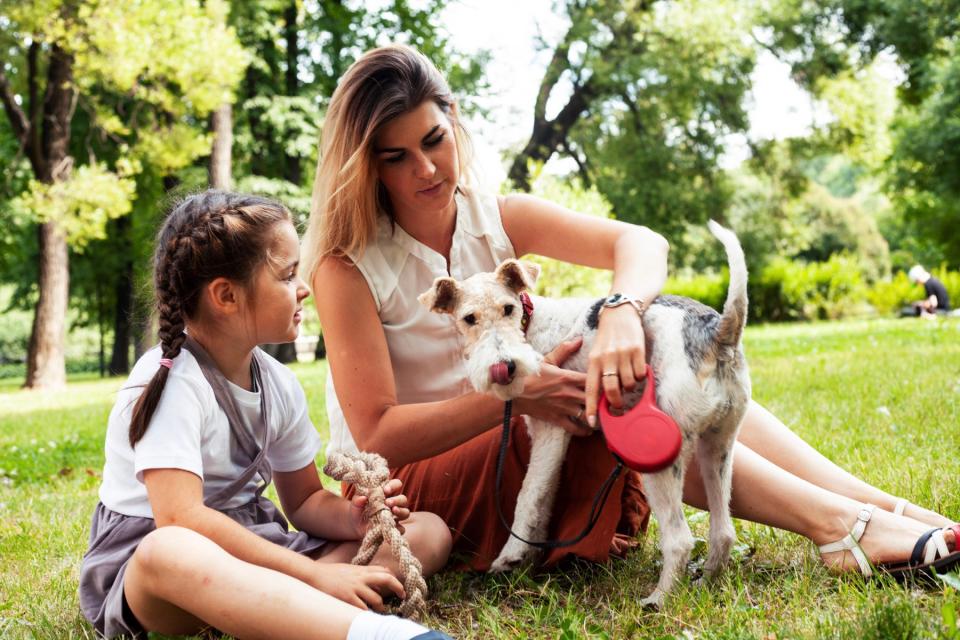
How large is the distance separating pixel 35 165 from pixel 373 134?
617 inches

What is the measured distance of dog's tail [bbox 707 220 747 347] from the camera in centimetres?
229

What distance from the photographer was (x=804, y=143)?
2472 centimetres

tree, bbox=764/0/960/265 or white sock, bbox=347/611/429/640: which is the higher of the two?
tree, bbox=764/0/960/265

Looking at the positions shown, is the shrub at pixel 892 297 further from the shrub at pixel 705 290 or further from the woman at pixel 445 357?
the woman at pixel 445 357

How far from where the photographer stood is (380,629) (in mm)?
1791

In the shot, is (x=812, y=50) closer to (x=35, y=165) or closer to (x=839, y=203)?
(x=839, y=203)

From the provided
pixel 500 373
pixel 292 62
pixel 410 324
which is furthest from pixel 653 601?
pixel 292 62

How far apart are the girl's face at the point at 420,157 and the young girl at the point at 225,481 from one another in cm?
46

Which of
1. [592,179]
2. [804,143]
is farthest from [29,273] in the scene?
[804,143]

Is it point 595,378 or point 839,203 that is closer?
point 595,378

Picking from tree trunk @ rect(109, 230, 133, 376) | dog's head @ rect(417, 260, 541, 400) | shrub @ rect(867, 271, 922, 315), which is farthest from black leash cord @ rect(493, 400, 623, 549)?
shrub @ rect(867, 271, 922, 315)

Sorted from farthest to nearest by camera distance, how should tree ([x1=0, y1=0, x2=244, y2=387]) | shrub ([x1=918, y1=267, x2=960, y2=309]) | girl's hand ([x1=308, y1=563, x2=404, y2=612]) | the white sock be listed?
1. shrub ([x1=918, y1=267, x2=960, y2=309])
2. tree ([x1=0, y1=0, x2=244, y2=387])
3. girl's hand ([x1=308, y1=563, x2=404, y2=612])
4. the white sock

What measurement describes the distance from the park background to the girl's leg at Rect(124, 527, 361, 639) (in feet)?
2.04

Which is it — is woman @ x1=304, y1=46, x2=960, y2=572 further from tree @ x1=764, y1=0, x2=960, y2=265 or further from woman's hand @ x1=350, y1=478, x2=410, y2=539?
tree @ x1=764, y1=0, x2=960, y2=265
